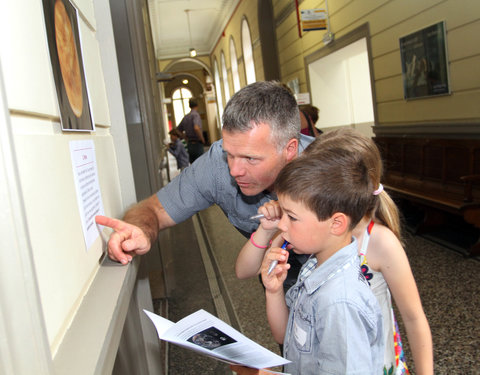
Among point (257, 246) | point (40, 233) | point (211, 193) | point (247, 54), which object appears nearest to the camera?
point (40, 233)

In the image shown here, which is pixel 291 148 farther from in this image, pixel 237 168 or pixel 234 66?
pixel 234 66

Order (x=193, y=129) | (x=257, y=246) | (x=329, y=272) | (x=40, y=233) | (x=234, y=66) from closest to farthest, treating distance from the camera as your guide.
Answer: (x=40, y=233), (x=329, y=272), (x=257, y=246), (x=193, y=129), (x=234, y=66)

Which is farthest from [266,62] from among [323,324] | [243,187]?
[323,324]

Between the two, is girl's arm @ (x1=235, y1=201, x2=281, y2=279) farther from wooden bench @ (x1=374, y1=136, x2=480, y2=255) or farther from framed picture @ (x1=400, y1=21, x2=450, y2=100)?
framed picture @ (x1=400, y1=21, x2=450, y2=100)

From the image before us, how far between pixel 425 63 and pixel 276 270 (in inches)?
176

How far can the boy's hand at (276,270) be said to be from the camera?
1320 mm

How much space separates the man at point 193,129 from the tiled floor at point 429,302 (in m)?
6.55

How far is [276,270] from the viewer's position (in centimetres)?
135

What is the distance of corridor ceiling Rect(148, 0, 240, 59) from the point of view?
15605 millimetres

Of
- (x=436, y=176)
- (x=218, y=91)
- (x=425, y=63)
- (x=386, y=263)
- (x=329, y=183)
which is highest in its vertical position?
(x=218, y=91)

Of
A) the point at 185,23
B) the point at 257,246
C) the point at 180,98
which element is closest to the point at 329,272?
the point at 257,246

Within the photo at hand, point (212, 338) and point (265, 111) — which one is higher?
point (265, 111)

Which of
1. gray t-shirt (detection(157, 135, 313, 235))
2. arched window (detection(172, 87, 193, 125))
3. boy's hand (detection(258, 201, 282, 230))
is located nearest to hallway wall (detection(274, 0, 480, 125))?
gray t-shirt (detection(157, 135, 313, 235))

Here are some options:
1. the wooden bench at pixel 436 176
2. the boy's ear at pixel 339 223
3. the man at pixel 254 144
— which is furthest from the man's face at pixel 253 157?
the wooden bench at pixel 436 176
